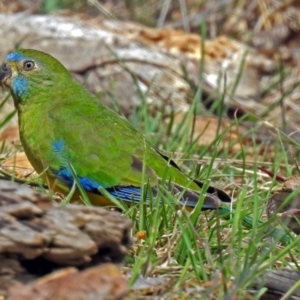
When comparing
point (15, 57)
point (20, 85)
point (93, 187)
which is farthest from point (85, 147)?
point (15, 57)

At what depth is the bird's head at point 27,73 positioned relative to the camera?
486cm

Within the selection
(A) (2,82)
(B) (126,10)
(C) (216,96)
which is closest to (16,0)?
(B) (126,10)

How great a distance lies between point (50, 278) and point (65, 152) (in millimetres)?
1896

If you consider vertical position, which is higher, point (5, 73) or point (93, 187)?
point (5, 73)

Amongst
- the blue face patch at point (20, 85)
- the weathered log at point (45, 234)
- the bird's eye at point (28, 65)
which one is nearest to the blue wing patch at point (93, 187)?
the blue face patch at point (20, 85)

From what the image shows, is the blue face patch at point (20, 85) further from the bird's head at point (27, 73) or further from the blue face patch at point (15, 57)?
the blue face patch at point (15, 57)

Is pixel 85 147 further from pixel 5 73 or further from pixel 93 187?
pixel 5 73

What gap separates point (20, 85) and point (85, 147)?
0.75m

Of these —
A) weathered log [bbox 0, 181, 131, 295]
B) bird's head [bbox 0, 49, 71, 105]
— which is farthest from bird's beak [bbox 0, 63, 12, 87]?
weathered log [bbox 0, 181, 131, 295]

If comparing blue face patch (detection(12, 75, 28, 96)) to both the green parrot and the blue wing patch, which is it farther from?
the blue wing patch

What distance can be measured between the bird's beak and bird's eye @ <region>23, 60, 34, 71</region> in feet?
0.30

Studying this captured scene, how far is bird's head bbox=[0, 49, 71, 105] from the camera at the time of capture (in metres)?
4.86

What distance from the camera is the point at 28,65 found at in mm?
4898

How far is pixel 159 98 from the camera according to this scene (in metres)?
7.07
